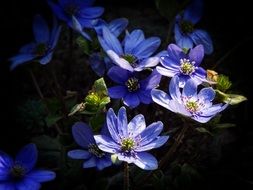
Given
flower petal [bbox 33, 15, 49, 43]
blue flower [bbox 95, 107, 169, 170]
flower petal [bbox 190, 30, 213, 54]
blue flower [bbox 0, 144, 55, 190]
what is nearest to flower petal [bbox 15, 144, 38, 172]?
blue flower [bbox 0, 144, 55, 190]

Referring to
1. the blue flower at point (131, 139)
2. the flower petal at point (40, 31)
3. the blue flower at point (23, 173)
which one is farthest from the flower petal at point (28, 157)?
the flower petal at point (40, 31)

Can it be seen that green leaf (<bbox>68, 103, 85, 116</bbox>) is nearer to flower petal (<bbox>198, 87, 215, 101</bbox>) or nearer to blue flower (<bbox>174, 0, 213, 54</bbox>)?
flower petal (<bbox>198, 87, 215, 101</bbox>)

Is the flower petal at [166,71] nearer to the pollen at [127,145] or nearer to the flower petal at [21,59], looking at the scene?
the pollen at [127,145]

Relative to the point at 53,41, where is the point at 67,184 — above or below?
below

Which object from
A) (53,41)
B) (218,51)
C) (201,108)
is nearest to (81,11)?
(53,41)

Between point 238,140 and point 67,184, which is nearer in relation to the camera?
point 67,184

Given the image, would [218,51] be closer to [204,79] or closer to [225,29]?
[225,29]

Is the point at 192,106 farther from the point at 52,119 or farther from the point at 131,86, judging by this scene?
the point at 52,119
